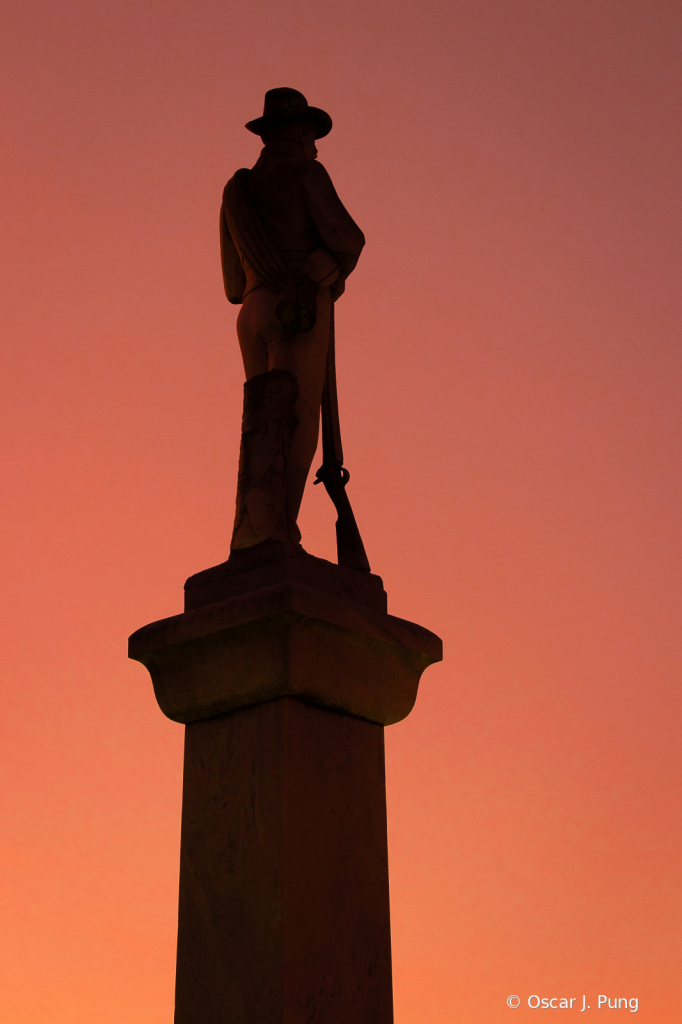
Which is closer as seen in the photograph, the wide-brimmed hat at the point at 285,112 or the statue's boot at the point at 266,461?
the statue's boot at the point at 266,461

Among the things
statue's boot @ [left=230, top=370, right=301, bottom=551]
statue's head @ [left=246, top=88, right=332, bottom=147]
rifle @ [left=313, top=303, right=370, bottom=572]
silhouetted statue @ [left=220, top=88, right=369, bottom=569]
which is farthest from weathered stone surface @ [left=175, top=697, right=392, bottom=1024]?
statue's head @ [left=246, top=88, right=332, bottom=147]

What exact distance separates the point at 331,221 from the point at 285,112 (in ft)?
2.54

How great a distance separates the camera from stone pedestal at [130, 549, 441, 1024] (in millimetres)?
4395

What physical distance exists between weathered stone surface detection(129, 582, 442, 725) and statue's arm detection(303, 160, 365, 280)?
1.73m

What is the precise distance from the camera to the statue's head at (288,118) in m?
5.84

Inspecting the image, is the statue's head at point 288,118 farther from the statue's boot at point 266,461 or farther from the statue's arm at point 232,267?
the statue's boot at point 266,461

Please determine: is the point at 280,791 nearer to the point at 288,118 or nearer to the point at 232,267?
the point at 232,267

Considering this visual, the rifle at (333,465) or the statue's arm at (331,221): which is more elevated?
the statue's arm at (331,221)

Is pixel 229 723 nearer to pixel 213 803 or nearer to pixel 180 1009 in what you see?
pixel 213 803

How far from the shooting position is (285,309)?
529cm

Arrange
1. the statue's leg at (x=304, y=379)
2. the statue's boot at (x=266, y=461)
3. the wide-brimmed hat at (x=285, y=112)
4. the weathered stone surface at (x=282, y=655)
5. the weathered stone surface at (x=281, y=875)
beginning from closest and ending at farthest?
the weathered stone surface at (x=281, y=875)
the weathered stone surface at (x=282, y=655)
the statue's boot at (x=266, y=461)
the statue's leg at (x=304, y=379)
the wide-brimmed hat at (x=285, y=112)

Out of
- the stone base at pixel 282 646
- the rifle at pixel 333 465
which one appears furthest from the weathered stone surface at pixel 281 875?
the rifle at pixel 333 465

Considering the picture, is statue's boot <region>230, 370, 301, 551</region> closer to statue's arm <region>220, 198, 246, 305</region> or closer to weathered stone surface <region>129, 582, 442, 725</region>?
weathered stone surface <region>129, 582, 442, 725</region>

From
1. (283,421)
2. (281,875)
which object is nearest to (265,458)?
(283,421)
